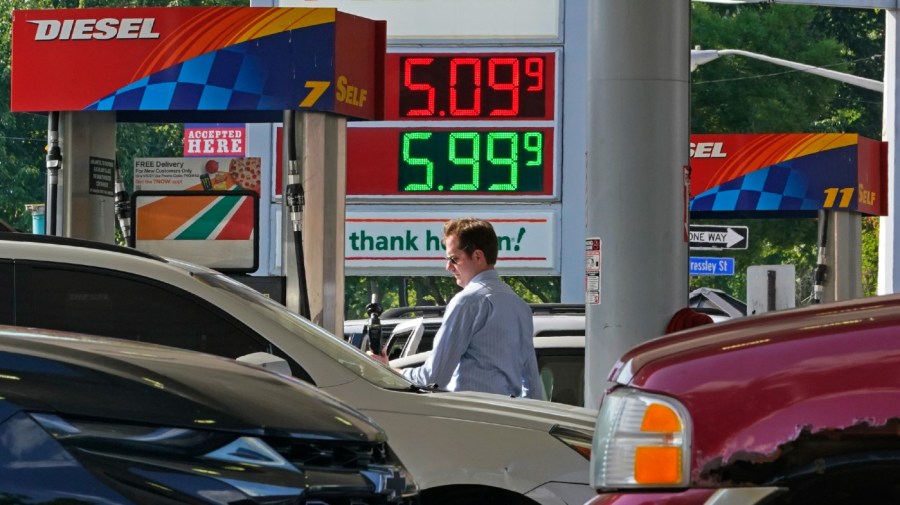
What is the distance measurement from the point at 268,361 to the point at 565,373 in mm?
4875

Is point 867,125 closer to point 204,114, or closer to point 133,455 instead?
point 204,114

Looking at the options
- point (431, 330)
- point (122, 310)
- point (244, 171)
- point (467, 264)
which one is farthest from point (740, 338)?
point (244, 171)

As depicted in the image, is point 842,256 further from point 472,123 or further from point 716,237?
point 472,123

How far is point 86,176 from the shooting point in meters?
10.7

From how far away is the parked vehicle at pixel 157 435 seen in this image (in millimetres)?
3354

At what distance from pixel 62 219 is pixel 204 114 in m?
1.16

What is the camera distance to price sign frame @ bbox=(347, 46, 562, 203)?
17453 mm

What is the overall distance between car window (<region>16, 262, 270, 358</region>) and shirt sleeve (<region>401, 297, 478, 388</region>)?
5.71ft

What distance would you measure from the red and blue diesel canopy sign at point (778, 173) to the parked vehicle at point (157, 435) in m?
15.6

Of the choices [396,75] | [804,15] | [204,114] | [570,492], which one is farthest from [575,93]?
[804,15]

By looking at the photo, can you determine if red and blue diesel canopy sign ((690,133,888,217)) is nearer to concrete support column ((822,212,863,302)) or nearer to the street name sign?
concrete support column ((822,212,863,302))

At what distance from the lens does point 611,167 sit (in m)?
8.95

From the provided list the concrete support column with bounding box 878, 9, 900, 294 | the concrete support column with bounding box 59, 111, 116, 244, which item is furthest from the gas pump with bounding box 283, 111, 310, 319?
the concrete support column with bounding box 878, 9, 900, 294

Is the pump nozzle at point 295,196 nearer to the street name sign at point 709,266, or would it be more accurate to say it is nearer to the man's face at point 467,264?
the man's face at point 467,264
